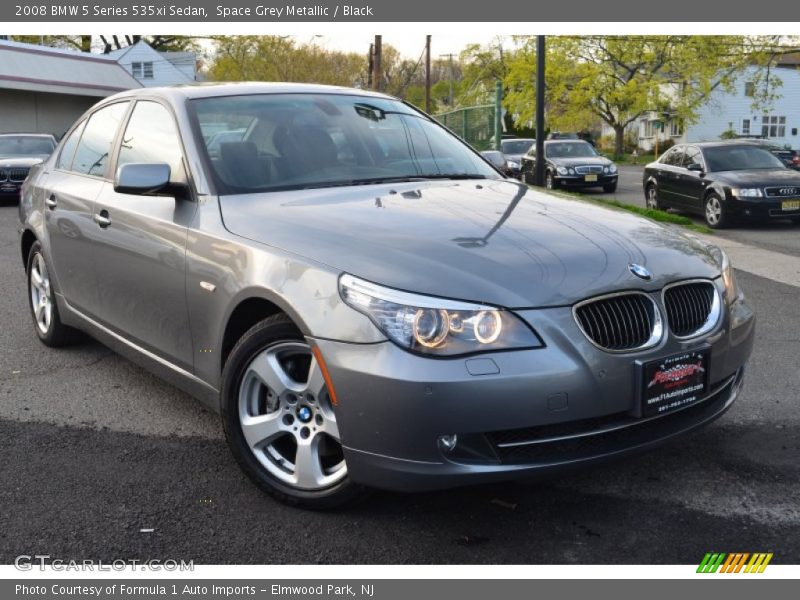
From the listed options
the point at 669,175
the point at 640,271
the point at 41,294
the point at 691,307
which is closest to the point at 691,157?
the point at 669,175

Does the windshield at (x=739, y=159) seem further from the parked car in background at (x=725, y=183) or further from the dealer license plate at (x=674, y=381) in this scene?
the dealer license plate at (x=674, y=381)

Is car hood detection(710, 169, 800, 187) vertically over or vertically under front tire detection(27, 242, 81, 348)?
over

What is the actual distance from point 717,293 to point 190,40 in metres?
70.8

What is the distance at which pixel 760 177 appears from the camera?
13.9 metres

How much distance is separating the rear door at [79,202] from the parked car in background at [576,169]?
16.7 meters

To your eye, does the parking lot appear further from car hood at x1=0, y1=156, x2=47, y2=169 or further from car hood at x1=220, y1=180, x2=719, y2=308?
car hood at x1=0, y1=156, x2=47, y2=169

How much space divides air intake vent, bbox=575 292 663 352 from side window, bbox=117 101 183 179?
2.08 m

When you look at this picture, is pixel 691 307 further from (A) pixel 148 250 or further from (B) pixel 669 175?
(B) pixel 669 175

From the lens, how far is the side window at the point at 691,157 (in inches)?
596

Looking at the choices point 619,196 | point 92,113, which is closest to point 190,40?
point 619,196

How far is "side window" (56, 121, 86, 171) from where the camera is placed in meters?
5.56

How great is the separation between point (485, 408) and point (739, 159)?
13.5m

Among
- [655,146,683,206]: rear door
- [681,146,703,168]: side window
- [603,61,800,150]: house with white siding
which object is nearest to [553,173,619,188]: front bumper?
[655,146,683,206]: rear door
